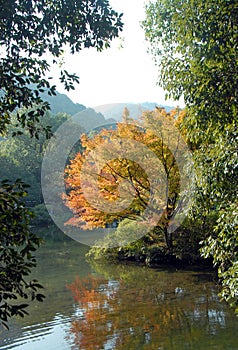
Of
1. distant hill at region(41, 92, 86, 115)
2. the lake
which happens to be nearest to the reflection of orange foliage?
the lake

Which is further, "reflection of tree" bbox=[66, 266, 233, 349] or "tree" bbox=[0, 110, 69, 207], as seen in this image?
"tree" bbox=[0, 110, 69, 207]

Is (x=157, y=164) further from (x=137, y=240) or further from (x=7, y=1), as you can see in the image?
(x=7, y=1)

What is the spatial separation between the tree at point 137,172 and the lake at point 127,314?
1.82 metres

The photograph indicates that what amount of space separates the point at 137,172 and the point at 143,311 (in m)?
4.88

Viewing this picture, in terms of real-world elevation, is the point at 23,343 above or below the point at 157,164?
below

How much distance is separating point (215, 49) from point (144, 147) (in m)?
6.75

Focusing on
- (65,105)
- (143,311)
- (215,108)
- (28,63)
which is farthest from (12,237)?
(65,105)

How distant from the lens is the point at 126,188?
11.8 meters

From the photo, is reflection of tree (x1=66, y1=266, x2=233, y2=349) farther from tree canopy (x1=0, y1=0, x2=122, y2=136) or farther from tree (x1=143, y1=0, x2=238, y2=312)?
tree canopy (x1=0, y1=0, x2=122, y2=136)

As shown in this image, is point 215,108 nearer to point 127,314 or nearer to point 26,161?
point 127,314

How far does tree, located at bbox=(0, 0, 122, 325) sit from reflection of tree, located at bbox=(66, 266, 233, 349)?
3820 mm

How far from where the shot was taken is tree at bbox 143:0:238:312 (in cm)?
428

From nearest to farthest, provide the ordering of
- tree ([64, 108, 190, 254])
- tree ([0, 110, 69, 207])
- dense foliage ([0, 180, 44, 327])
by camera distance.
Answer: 1. dense foliage ([0, 180, 44, 327])
2. tree ([64, 108, 190, 254])
3. tree ([0, 110, 69, 207])

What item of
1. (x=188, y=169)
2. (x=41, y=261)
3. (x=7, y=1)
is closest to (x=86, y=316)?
(x=188, y=169)
